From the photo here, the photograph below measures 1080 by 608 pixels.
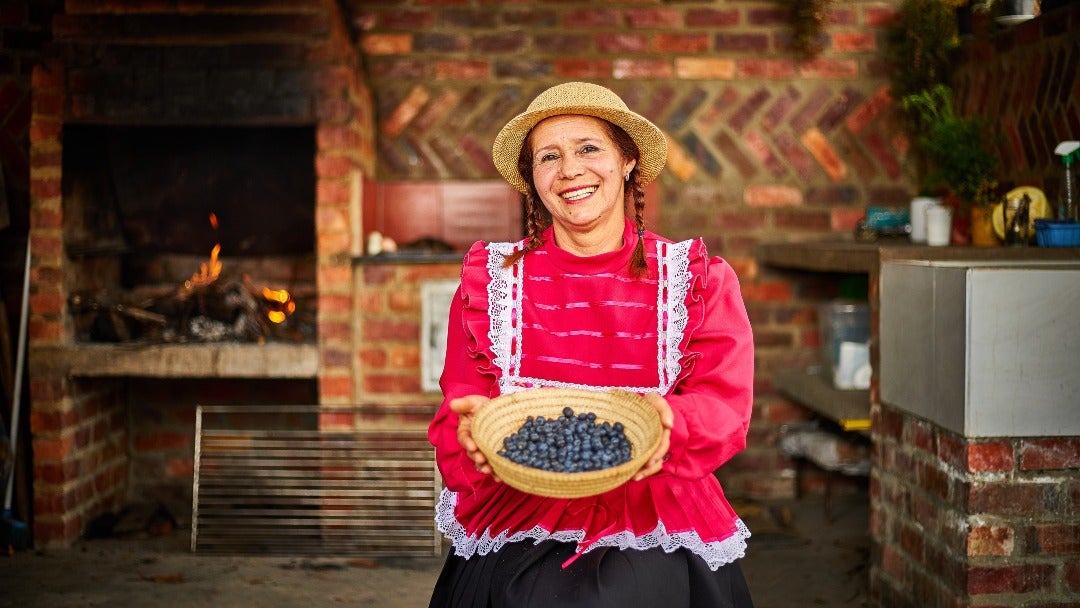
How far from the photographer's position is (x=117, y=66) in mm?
3900

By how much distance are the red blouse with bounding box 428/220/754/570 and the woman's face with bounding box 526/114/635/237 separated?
3.0 inches

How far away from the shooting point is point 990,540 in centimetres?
248

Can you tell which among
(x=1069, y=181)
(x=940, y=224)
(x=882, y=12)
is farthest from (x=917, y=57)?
(x=1069, y=181)

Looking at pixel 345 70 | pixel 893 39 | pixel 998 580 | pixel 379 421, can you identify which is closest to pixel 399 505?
pixel 379 421

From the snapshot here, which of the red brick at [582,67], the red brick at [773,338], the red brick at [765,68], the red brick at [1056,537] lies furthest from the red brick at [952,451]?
the red brick at [582,67]

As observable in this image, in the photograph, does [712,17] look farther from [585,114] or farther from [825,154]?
[585,114]

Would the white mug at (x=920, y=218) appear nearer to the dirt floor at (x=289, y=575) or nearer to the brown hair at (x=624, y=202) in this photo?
the dirt floor at (x=289, y=575)

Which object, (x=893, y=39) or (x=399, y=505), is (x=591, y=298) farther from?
(x=893, y=39)

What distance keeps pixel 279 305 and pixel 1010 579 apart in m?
3.02

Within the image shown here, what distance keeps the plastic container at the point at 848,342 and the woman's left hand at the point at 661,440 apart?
2.28 metres

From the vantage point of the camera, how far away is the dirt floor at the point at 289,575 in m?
3.36

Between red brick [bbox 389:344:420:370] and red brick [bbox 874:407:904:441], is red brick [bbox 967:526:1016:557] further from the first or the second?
red brick [bbox 389:344:420:370]

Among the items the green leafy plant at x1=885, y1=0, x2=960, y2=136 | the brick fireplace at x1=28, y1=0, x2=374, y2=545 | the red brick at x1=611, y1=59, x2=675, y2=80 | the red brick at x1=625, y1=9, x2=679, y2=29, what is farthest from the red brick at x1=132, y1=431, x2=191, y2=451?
the green leafy plant at x1=885, y1=0, x2=960, y2=136

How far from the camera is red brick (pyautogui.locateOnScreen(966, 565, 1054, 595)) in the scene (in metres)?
2.48
